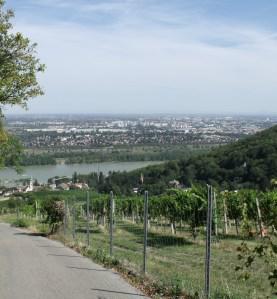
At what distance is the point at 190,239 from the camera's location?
Result: 2064cm

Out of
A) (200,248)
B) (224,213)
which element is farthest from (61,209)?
(224,213)

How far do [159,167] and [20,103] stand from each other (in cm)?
6291

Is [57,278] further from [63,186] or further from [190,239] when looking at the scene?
[63,186]

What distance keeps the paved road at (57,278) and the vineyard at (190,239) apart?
1.80 feet

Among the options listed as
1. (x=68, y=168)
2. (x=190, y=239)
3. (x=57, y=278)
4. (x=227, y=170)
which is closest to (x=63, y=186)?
(x=68, y=168)

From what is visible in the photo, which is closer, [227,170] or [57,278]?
[57,278]

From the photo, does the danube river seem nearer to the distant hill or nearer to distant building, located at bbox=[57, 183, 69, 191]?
distant building, located at bbox=[57, 183, 69, 191]

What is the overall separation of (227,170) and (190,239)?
33700mm

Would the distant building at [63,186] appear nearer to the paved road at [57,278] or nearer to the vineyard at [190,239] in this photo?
the vineyard at [190,239]

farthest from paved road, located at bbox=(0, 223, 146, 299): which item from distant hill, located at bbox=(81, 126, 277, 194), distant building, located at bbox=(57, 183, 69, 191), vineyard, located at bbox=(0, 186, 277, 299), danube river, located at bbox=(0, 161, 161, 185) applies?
danube river, located at bbox=(0, 161, 161, 185)

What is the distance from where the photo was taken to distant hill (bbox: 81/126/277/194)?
4681cm

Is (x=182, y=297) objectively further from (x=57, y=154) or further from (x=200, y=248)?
(x=57, y=154)

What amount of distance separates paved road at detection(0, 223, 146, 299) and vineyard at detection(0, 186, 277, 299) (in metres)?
0.55

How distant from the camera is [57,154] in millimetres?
150375
